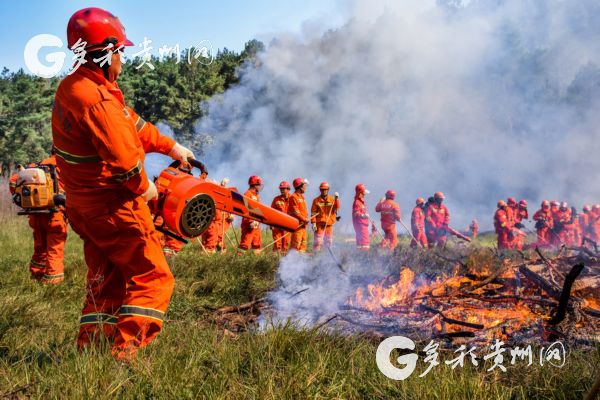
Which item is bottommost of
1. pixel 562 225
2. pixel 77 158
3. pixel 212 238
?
pixel 212 238

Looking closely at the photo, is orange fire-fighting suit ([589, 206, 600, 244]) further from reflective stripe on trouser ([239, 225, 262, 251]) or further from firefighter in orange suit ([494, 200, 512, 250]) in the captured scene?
reflective stripe on trouser ([239, 225, 262, 251])

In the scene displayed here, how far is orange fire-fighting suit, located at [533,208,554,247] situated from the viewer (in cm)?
1763

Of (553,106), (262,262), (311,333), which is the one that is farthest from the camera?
(553,106)

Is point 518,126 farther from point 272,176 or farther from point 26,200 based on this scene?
point 26,200

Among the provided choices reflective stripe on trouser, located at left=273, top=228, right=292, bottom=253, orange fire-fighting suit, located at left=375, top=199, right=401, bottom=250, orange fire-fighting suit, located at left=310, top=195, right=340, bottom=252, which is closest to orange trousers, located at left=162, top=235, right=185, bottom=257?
reflective stripe on trouser, located at left=273, top=228, right=292, bottom=253

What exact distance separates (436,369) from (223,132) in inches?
887

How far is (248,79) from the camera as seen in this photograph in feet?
92.1

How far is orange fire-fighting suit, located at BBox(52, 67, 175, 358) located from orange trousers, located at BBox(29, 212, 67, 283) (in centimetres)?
335

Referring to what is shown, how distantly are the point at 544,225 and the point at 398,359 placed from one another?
17.2 m

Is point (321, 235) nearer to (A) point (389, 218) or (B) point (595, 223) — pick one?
(A) point (389, 218)

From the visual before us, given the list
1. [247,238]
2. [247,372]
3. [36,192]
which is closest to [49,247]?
[36,192]

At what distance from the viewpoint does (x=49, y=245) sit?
6102 millimetres

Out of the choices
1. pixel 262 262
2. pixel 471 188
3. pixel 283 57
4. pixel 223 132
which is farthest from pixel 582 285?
pixel 471 188

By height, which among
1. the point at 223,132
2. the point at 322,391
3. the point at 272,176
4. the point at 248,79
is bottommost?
the point at 322,391
